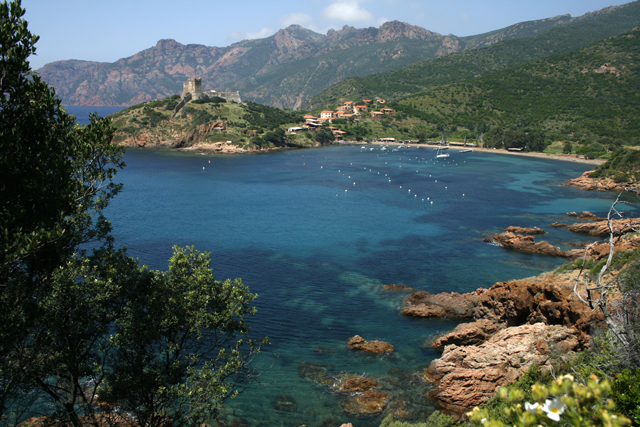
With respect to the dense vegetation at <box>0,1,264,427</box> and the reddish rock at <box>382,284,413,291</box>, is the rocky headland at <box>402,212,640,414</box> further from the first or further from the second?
the dense vegetation at <box>0,1,264,427</box>

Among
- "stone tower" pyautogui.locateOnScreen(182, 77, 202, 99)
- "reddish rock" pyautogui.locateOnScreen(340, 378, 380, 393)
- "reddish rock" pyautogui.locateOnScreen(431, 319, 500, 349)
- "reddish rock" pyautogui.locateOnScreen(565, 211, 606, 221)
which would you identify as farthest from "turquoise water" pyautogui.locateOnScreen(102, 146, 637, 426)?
"stone tower" pyautogui.locateOnScreen(182, 77, 202, 99)

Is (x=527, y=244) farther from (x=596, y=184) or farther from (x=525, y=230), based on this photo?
(x=596, y=184)

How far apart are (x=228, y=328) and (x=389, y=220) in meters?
43.0

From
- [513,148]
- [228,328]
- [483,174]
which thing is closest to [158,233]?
[228,328]

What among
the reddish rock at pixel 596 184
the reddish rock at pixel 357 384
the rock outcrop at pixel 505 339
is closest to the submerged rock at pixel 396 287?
the rock outcrop at pixel 505 339

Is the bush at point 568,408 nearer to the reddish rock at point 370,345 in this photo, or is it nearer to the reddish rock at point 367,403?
the reddish rock at point 367,403

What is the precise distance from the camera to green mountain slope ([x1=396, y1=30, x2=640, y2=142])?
136000 mm

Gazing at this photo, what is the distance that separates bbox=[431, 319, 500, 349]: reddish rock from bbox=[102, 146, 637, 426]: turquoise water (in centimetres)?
109

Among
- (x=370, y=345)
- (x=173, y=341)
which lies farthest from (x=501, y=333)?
A: (x=173, y=341)

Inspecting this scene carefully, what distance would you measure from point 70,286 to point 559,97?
182 metres

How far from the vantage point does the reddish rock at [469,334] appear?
25.2 meters

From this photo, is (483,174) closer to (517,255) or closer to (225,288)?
(517,255)

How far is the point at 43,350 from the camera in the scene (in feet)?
40.7

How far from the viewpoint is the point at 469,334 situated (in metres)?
25.2
